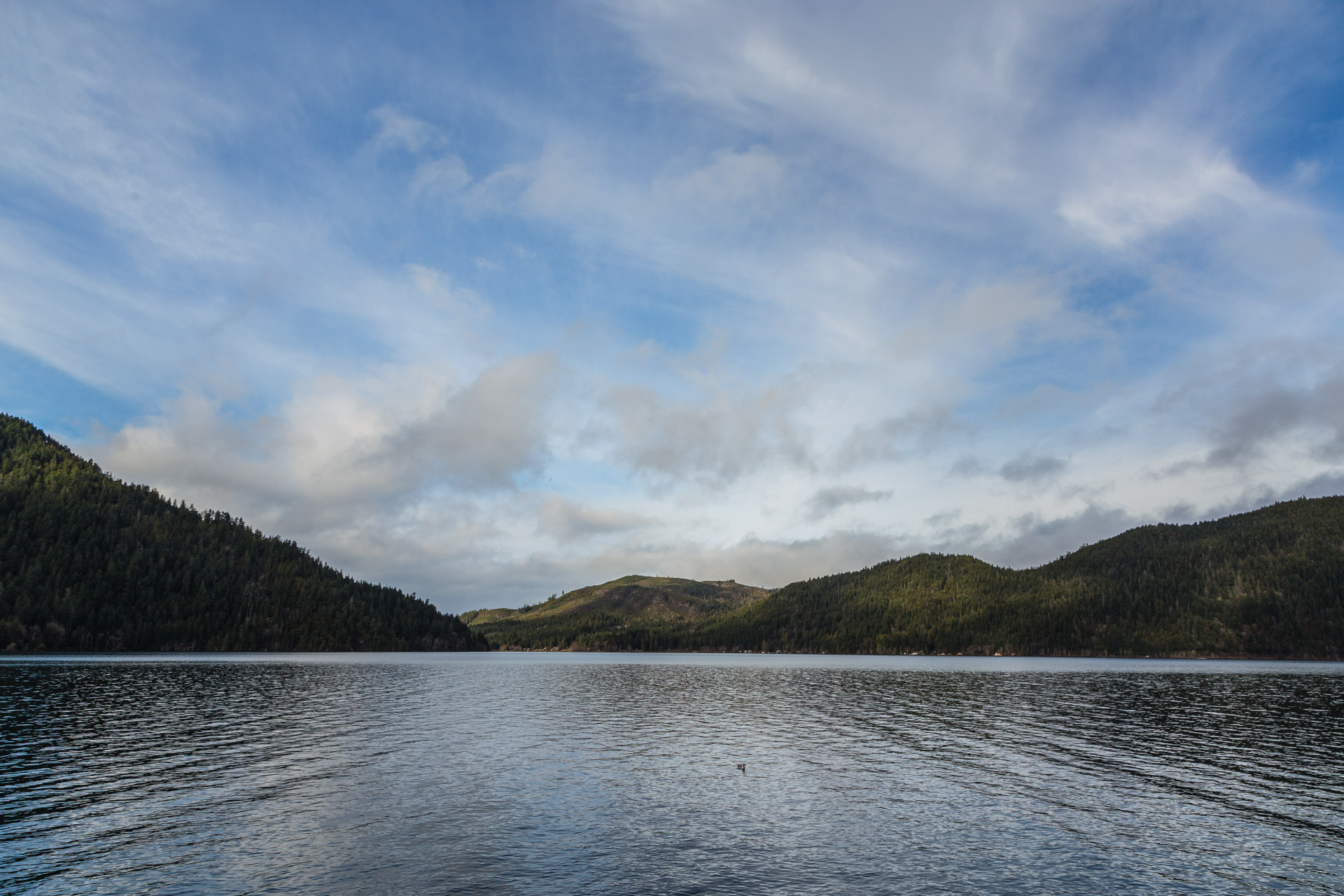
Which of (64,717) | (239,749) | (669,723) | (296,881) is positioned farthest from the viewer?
(669,723)

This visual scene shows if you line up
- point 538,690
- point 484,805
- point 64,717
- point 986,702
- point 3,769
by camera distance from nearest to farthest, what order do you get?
1. point 484,805
2. point 3,769
3. point 64,717
4. point 986,702
5. point 538,690

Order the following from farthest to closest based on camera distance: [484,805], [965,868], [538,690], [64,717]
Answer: [538,690] < [64,717] < [484,805] < [965,868]

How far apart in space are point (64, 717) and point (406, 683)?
62680 millimetres

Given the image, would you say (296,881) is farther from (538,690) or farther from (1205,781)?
(538,690)

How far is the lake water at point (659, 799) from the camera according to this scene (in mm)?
25719

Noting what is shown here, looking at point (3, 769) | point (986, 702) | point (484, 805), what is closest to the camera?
point (484, 805)

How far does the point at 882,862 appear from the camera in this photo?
90.0 ft

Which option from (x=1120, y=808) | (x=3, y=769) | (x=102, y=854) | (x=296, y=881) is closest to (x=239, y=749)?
(x=3, y=769)

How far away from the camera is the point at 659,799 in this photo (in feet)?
124

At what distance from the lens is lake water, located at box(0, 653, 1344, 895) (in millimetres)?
25719

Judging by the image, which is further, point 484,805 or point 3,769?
point 3,769

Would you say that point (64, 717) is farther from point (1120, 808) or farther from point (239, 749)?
point (1120, 808)

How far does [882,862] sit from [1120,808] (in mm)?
17326

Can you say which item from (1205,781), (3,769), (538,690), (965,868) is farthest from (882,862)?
(538,690)
